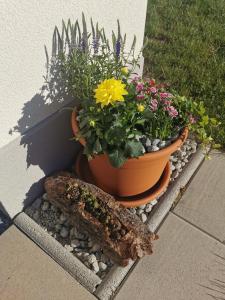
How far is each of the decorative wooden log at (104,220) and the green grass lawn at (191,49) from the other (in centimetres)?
129

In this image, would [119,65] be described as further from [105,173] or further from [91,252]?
[91,252]

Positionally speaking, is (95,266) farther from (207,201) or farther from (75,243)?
(207,201)

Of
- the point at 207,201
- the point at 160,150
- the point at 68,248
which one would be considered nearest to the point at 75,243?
the point at 68,248

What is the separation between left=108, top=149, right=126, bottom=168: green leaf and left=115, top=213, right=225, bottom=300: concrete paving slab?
0.70m

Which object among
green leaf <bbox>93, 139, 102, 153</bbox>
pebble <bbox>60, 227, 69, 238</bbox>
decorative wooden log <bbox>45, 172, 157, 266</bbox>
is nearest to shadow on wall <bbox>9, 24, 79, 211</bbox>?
decorative wooden log <bbox>45, 172, 157, 266</bbox>

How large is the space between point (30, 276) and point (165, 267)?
2.91 feet

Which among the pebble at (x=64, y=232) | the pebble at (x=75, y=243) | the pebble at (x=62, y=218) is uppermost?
the pebble at (x=62, y=218)

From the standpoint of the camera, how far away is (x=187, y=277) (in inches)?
86.2

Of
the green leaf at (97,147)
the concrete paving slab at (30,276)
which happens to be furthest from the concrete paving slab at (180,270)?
the green leaf at (97,147)

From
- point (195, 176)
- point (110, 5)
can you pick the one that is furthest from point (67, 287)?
point (110, 5)

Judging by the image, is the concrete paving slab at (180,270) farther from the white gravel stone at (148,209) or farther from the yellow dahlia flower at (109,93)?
the yellow dahlia flower at (109,93)

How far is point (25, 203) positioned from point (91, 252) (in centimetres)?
64

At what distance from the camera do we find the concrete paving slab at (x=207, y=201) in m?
2.46

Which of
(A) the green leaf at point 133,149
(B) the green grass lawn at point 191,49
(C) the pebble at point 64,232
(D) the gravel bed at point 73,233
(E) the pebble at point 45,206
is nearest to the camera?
(A) the green leaf at point 133,149
